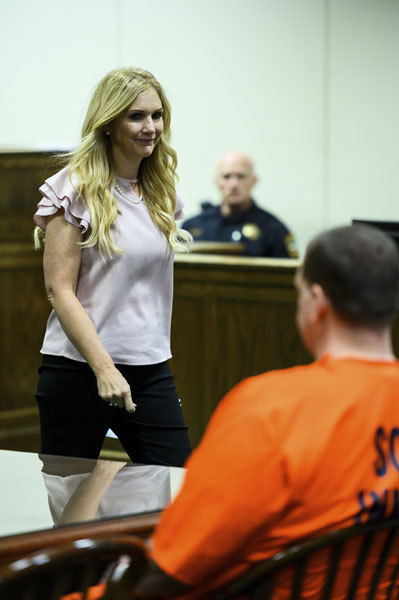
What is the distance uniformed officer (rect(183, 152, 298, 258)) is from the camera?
545 centimetres

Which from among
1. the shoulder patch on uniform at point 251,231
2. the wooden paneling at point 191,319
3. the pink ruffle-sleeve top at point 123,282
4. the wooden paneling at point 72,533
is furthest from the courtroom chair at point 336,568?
the shoulder patch on uniform at point 251,231

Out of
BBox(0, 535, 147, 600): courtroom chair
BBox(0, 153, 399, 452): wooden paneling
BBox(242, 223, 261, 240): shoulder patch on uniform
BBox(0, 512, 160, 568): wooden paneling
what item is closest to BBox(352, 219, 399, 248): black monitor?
BBox(0, 153, 399, 452): wooden paneling

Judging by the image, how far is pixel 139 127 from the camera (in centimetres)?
234

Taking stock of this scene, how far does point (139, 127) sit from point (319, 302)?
1232 mm

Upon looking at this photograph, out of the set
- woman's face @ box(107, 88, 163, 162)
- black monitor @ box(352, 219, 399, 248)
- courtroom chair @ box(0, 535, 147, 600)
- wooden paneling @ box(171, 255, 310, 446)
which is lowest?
wooden paneling @ box(171, 255, 310, 446)

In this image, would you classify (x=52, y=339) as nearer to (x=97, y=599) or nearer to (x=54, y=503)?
(x=54, y=503)

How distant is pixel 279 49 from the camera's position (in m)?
6.96

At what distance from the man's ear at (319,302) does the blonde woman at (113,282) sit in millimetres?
1090

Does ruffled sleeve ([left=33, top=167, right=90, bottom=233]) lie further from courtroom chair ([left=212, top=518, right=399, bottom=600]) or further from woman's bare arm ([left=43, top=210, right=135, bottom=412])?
courtroom chair ([left=212, top=518, right=399, bottom=600])

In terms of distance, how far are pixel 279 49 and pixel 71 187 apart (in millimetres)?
4968

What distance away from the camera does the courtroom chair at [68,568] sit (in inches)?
43.6

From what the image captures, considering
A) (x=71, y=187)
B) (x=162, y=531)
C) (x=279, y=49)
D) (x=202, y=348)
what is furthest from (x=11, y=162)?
(x=279, y=49)

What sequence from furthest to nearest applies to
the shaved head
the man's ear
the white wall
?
the white wall → the shaved head → the man's ear

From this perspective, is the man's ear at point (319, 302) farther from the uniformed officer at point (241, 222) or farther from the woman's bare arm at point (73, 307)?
the uniformed officer at point (241, 222)
